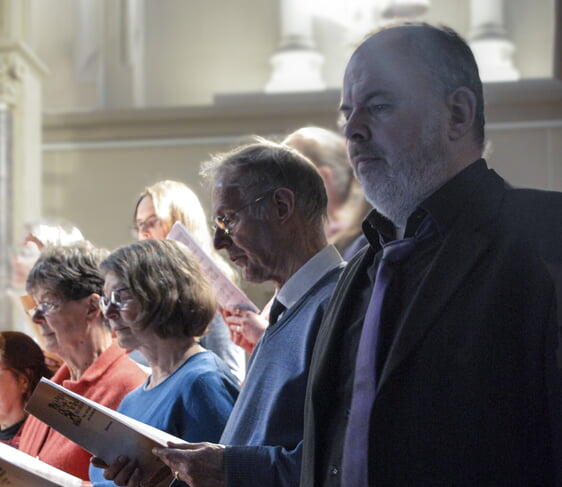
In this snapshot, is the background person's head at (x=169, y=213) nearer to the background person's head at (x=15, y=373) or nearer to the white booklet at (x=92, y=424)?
the background person's head at (x=15, y=373)

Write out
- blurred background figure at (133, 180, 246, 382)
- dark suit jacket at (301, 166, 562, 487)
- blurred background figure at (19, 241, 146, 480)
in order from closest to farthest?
1. dark suit jacket at (301, 166, 562, 487)
2. blurred background figure at (19, 241, 146, 480)
3. blurred background figure at (133, 180, 246, 382)

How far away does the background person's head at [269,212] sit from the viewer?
2.15m

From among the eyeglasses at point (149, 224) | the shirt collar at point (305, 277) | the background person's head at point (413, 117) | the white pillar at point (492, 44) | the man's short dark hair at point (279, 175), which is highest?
the white pillar at point (492, 44)

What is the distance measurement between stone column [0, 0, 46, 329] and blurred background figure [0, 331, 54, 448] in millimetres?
4839

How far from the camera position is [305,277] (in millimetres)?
2088

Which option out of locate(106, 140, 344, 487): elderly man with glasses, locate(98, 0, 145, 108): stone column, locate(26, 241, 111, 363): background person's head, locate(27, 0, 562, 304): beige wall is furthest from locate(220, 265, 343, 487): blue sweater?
locate(98, 0, 145, 108): stone column

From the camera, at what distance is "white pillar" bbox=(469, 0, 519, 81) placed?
7754 millimetres

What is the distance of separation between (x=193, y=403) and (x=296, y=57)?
6.35 meters

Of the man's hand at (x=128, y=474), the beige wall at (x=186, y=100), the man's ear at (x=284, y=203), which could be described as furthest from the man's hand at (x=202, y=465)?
the beige wall at (x=186, y=100)

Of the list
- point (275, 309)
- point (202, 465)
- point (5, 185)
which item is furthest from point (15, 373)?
point (5, 185)

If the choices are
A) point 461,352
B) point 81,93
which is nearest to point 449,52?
point 461,352

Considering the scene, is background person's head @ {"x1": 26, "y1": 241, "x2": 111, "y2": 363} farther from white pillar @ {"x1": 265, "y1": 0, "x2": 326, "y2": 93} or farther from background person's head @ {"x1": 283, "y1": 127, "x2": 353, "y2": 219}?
white pillar @ {"x1": 265, "y1": 0, "x2": 326, "y2": 93}

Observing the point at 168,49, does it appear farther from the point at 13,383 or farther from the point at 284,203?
the point at 284,203

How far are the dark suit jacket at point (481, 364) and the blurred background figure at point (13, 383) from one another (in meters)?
1.78
